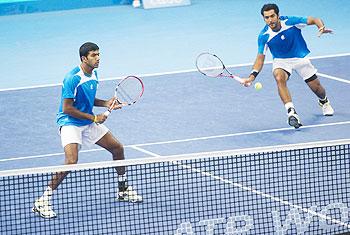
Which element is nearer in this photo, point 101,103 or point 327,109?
point 101,103

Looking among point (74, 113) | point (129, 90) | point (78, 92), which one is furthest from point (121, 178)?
point (129, 90)

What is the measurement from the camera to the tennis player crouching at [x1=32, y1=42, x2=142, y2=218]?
1055 centimetres

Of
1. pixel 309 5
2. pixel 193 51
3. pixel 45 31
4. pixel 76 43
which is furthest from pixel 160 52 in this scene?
pixel 309 5

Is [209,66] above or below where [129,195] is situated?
above

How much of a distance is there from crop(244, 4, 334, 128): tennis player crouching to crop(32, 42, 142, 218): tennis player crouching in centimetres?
313

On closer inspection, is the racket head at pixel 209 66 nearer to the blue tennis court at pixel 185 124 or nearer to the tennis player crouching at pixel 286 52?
the tennis player crouching at pixel 286 52

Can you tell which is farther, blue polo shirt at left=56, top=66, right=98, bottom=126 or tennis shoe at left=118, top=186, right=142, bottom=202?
blue polo shirt at left=56, top=66, right=98, bottom=126

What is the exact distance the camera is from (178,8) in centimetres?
2389

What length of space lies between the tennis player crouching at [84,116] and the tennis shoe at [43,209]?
52 centimetres

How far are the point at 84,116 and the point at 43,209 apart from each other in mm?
1071

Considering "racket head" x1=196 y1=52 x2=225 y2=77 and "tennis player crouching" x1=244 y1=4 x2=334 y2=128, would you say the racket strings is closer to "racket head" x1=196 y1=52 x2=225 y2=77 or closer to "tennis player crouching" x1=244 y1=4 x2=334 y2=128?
"racket head" x1=196 y1=52 x2=225 y2=77

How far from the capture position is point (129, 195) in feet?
34.4

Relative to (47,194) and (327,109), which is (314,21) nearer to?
(327,109)

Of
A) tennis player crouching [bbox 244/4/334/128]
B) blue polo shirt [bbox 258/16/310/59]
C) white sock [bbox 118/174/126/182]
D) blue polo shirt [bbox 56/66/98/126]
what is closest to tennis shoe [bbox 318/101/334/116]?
tennis player crouching [bbox 244/4/334/128]
